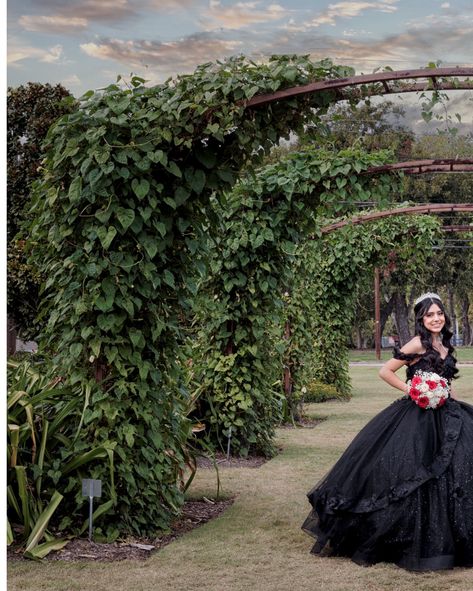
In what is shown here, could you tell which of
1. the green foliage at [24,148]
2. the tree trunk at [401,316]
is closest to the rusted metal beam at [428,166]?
the green foliage at [24,148]

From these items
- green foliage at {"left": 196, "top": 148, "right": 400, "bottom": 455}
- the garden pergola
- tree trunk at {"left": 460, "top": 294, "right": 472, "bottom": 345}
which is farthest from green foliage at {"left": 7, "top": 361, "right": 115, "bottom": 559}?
tree trunk at {"left": 460, "top": 294, "right": 472, "bottom": 345}

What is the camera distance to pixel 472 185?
4438cm

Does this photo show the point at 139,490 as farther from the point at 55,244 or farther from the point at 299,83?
the point at 299,83

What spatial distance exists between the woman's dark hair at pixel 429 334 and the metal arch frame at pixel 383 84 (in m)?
1.44

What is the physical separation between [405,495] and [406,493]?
1 cm

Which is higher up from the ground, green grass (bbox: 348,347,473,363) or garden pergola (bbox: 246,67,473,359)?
garden pergola (bbox: 246,67,473,359)

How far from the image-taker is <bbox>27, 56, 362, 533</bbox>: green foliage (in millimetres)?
5949

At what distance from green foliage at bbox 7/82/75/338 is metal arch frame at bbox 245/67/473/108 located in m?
14.8

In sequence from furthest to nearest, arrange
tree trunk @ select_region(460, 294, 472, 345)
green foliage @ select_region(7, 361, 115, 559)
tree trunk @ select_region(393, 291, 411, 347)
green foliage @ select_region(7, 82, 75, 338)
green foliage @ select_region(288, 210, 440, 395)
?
tree trunk @ select_region(460, 294, 472, 345)
tree trunk @ select_region(393, 291, 411, 347)
green foliage @ select_region(7, 82, 75, 338)
green foliage @ select_region(288, 210, 440, 395)
green foliage @ select_region(7, 361, 115, 559)

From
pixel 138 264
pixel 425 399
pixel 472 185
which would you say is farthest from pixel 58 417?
pixel 472 185

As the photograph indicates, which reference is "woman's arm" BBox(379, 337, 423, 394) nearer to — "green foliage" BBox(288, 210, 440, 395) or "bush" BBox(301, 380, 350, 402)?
"green foliage" BBox(288, 210, 440, 395)

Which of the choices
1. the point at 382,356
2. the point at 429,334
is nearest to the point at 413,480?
the point at 429,334

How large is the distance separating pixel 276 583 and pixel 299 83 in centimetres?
310

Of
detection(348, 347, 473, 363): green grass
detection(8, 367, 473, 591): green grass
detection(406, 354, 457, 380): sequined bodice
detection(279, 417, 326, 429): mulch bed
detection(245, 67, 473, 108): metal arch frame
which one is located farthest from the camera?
detection(348, 347, 473, 363): green grass
